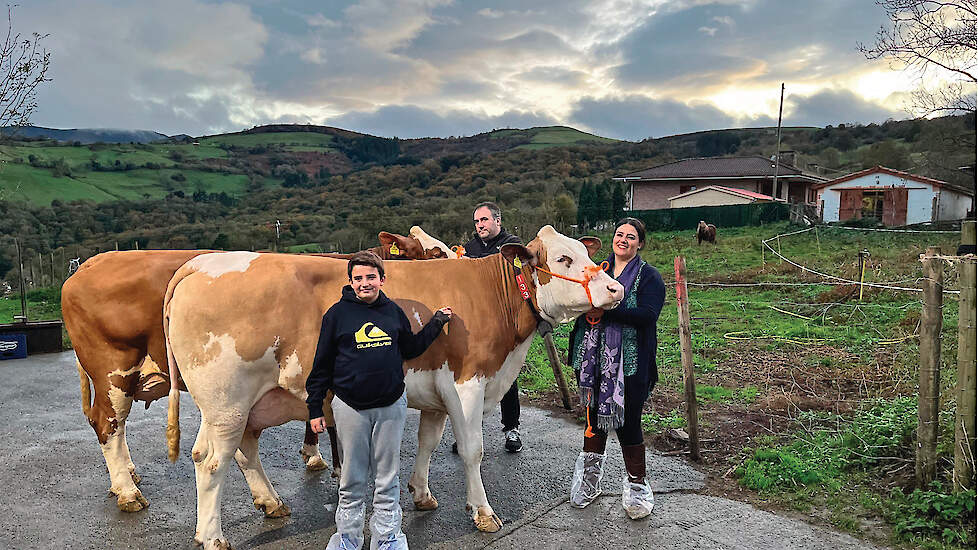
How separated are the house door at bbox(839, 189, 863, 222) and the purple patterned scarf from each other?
41.3 m

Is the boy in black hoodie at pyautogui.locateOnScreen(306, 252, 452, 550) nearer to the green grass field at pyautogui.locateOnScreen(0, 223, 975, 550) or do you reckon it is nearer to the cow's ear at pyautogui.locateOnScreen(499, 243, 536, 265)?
the cow's ear at pyautogui.locateOnScreen(499, 243, 536, 265)

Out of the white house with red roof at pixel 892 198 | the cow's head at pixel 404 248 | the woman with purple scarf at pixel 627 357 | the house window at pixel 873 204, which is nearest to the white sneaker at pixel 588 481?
the woman with purple scarf at pixel 627 357

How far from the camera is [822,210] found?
40656 millimetres

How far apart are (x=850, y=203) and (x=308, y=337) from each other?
4355cm

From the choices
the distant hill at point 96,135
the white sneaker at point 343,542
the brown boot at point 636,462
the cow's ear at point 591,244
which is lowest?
the white sneaker at point 343,542

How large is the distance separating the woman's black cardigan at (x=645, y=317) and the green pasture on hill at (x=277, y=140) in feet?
267

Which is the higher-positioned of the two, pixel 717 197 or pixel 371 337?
pixel 717 197

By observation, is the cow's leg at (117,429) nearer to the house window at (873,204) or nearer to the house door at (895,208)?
the house window at (873,204)

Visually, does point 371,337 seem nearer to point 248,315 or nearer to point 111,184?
point 248,315

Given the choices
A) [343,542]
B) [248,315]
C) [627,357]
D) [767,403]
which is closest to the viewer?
[343,542]

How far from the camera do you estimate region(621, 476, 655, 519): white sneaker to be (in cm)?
451

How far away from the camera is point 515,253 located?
4.48m

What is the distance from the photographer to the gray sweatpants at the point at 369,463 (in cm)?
366

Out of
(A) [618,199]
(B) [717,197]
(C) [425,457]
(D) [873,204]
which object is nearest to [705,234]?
(B) [717,197]
